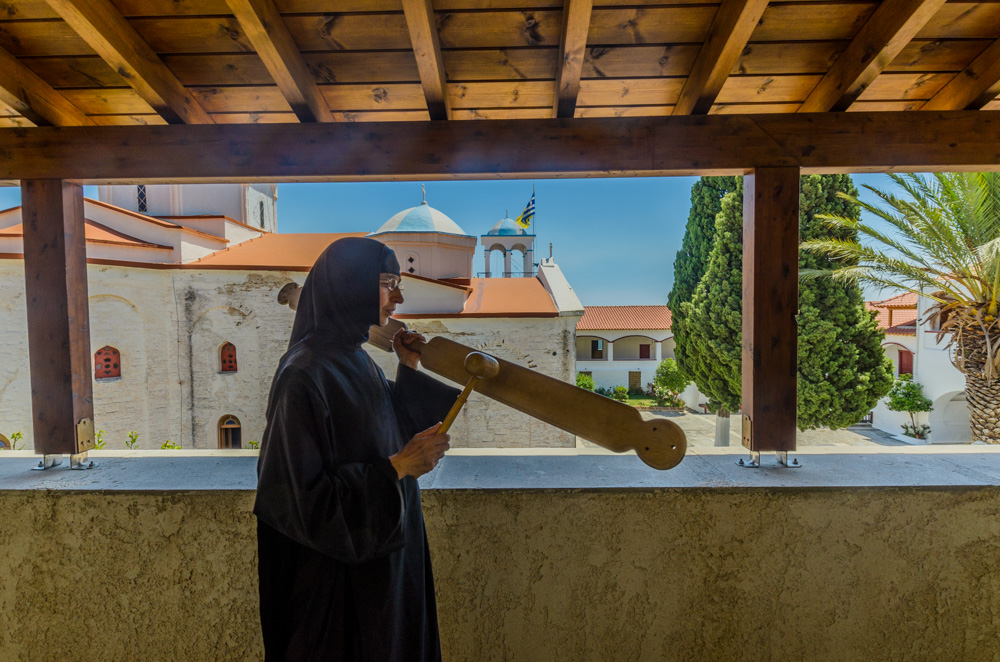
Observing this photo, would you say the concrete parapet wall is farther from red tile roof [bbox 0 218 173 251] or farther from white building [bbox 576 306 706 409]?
white building [bbox 576 306 706 409]

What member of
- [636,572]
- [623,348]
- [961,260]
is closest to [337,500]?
[636,572]

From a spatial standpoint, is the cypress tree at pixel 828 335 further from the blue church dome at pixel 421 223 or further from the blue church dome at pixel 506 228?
the blue church dome at pixel 421 223

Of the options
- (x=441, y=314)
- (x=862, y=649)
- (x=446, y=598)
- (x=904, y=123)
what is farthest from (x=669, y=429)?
(x=441, y=314)

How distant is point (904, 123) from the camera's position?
2.06m

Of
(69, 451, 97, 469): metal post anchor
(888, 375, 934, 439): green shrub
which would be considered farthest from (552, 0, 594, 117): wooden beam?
(888, 375, 934, 439): green shrub

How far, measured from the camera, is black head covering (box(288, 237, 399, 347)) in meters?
1.24

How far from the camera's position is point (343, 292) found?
1.25 meters

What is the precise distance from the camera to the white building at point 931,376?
14.5m

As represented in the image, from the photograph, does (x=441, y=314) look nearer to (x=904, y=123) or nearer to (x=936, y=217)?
(x=936, y=217)

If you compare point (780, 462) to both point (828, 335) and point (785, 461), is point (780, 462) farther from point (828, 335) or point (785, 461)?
point (828, 335)

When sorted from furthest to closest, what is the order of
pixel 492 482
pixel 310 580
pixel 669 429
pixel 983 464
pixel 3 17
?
pixel 983 464
pixel 492 482
pixel 3 17
pixel 310 580
pixel 669 429

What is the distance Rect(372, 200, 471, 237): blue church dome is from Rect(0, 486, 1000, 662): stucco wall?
14676mm

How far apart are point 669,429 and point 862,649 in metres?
1.69

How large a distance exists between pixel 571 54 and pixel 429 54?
0.52 metres
